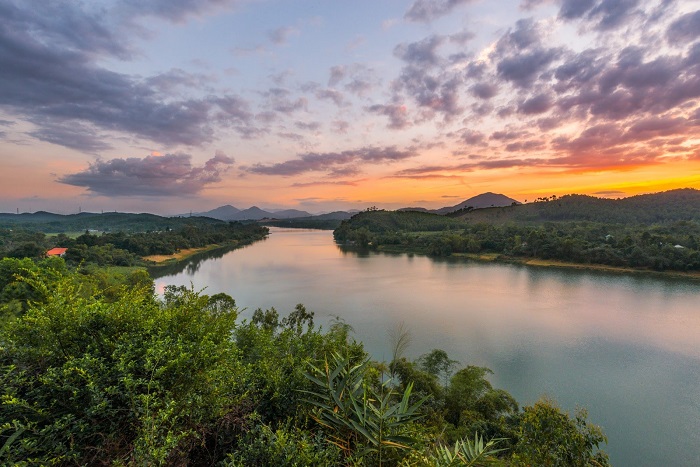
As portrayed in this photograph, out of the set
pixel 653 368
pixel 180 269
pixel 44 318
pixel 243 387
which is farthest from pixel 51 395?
pixel 180 269

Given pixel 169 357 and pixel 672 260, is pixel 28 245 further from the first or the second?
pixel 672 260

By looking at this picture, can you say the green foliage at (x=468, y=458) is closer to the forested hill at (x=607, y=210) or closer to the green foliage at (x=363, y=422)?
the green foliage at (x=363, y=422)

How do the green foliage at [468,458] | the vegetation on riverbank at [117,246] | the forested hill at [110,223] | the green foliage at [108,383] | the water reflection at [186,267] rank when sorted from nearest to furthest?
the green foliage at [108,383]
the green foliage at [468,458]
the vegetation on riverbank at [117,246]
the water reflection at [186,267]
the forested hill at [110,223]

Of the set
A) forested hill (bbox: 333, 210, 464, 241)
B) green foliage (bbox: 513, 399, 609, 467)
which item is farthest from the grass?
green foliage (bbox: 513, 399, 609, 467)

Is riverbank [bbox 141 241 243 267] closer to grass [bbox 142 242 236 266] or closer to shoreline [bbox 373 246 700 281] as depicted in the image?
grass [bbox 142 242 236 266]

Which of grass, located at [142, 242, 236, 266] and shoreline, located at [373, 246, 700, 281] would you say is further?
grass, located at [142, 242, 236, 266]

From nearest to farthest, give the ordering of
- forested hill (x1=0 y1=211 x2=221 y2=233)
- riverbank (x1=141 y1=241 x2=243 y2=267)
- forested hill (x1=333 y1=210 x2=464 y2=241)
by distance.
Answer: riverbank (x1=141 y1=241 x2=243 y2=267)
forested hill (x1=333 y1=210 x2=464 y2=241)
forested hill (x1=0 y1=211 x2=221 y2=233)

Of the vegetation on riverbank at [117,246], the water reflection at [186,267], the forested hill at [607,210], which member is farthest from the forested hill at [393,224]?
the water reflection at [186,267]
